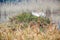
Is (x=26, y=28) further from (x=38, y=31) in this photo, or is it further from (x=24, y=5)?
(x=24, y=5)

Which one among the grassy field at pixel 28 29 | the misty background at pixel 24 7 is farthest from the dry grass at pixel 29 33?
the misty background at pixel 24 7

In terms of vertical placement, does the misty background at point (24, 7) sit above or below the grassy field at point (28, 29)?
above

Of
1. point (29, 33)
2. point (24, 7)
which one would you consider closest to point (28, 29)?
point (29, 33)

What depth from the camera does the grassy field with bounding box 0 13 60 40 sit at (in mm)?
2133

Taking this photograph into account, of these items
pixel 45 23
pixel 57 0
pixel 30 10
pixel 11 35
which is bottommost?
pixel 11 35

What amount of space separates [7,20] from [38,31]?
0.40m

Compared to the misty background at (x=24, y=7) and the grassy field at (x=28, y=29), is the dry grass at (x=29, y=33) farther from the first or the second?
the misty background at (x=24, y=7)

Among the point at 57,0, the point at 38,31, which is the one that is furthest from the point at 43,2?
the point at 38,31

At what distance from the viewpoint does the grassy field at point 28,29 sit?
7.00 feet

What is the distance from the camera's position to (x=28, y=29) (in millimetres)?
2162

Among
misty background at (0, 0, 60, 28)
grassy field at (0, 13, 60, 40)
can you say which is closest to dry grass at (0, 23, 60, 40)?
grassy field at (0, 13, 60, 40)

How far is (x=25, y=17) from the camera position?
2.19m

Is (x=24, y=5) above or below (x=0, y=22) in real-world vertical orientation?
above

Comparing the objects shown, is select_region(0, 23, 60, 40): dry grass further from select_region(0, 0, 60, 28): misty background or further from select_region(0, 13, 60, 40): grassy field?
select_region(0, 0, 60, 28): misty background
